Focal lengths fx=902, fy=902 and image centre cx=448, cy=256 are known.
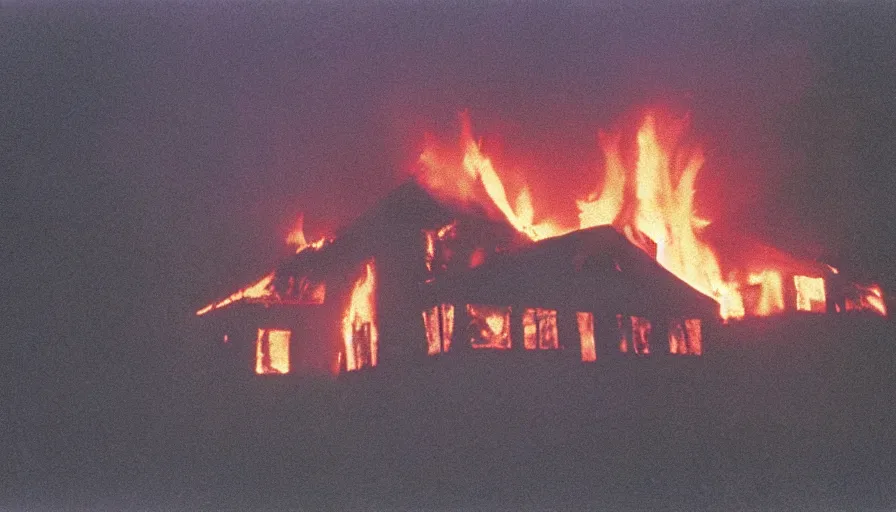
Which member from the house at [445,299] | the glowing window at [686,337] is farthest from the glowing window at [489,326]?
the glowing window at [686,337]

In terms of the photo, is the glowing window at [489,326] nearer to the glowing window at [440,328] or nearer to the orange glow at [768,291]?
the glowing window at [440,328]

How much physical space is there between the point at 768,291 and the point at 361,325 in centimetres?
699

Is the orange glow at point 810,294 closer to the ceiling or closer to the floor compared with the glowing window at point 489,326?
closer to the ceiling

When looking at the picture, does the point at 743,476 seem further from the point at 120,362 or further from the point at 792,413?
the point at 120,362

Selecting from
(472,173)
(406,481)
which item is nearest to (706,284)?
(472,173)

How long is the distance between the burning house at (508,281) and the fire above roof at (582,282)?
0.02m

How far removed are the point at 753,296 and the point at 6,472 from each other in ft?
38.0

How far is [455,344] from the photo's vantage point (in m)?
11.9

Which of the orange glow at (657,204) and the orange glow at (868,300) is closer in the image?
the orange glow at (868,300)

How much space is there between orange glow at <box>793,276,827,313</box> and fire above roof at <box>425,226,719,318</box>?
2.21 m

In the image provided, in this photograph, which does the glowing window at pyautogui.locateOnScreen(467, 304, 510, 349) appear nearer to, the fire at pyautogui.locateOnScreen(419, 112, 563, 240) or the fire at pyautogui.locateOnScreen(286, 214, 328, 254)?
the fire at pyautogui.locateOnScreen(419, 112, 563, 240)

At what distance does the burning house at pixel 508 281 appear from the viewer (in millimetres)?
12281

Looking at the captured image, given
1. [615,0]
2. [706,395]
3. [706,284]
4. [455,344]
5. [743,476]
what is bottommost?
[743,476]

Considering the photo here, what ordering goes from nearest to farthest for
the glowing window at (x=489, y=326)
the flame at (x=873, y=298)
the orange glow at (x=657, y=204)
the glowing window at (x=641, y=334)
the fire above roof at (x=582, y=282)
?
→ the glowing window at (x=489, y=326)
the fire above roof at (x=582, y=282)
the glowing window at (x=641, y=334)
the flame at (x=873, y=298)
the orange glow at (x=657, y=204)
